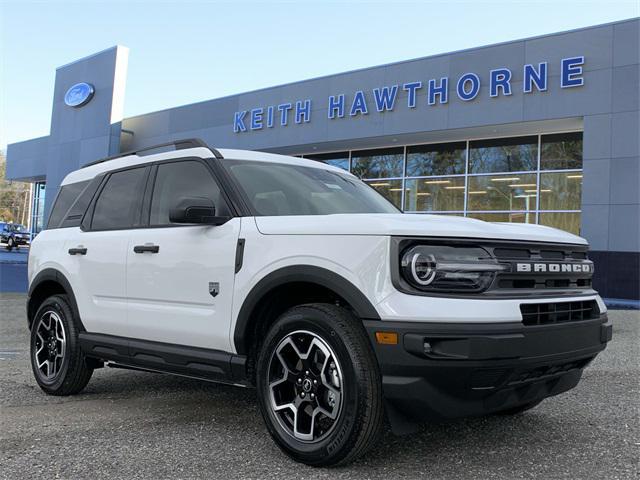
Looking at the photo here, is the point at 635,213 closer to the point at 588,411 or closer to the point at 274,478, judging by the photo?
the point at 588,411

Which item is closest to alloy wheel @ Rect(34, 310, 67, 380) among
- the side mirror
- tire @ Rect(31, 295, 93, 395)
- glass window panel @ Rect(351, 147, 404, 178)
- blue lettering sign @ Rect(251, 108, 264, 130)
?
tire @ Rect(31, 295, 93, 395)

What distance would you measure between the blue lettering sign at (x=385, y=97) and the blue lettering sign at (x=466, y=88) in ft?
6.93

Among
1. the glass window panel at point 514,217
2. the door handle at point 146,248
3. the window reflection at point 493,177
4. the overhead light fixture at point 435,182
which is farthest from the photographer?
the overhead light fixture at point 435,182

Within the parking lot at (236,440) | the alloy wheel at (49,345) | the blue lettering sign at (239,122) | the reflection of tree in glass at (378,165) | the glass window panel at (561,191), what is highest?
the blue lettering sign at (239,122)

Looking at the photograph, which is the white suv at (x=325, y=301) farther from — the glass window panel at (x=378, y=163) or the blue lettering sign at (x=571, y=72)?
the glass window panel at (x=378, y=163)

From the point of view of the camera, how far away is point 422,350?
9.25ft

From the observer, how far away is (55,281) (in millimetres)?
5051

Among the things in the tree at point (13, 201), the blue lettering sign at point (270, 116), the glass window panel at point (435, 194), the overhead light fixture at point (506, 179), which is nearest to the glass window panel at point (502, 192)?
the overhead light fixture at point (506, 179)

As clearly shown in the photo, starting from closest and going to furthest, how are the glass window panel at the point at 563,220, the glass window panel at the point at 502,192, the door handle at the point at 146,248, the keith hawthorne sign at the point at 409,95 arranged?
1. the door handle at the point at 146,248
2. the keith hawthorne sign at the point at 409,95
3. the glass window panel at the point at 563,220
4. the glass window panel at the point at 502,192

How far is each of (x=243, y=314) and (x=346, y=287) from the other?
76 cm

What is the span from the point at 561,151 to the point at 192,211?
15.5 meters

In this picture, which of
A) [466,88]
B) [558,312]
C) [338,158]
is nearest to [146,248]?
[558,312]

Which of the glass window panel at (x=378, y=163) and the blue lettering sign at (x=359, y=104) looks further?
the glass window panel at (x=378, y=163)

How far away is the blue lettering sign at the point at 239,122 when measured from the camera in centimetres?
2254
